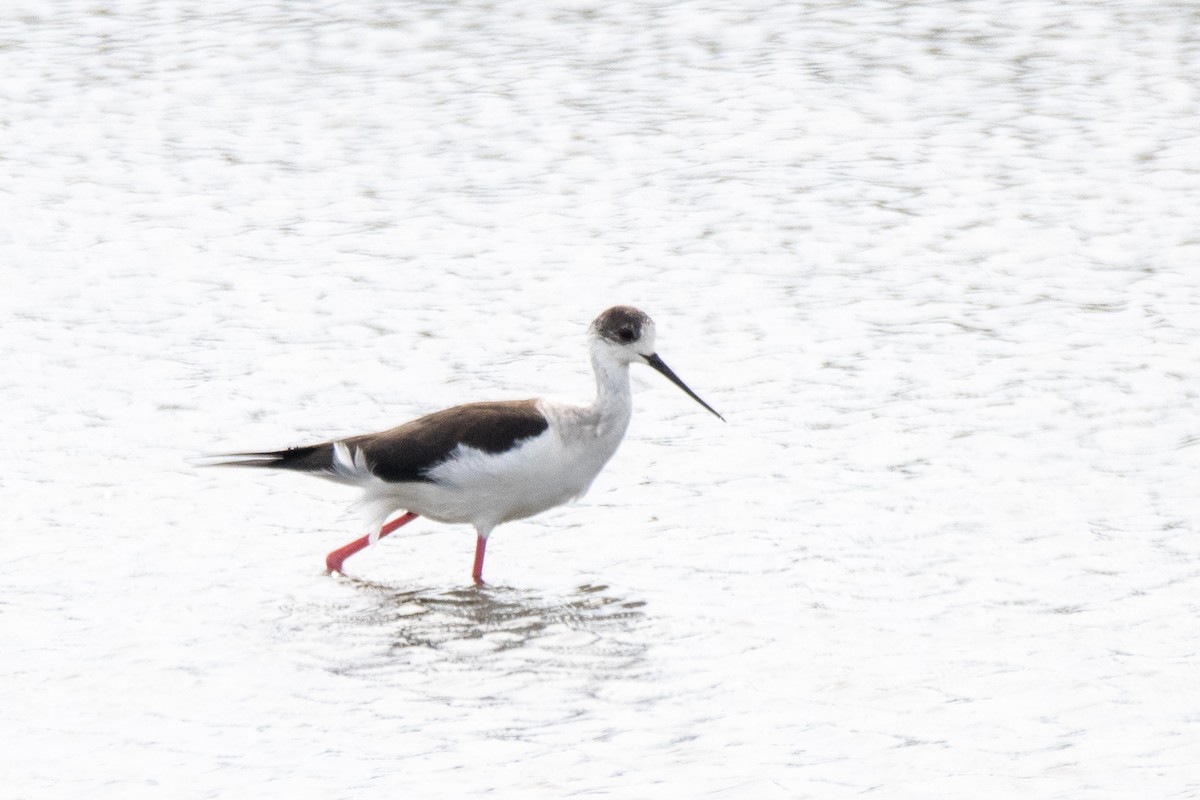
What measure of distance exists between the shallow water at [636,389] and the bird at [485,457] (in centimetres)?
31

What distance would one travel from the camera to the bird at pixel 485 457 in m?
8.05

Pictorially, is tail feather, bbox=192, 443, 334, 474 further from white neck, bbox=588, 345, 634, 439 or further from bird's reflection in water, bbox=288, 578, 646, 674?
white neck, bbox=588, 345, 634, 439

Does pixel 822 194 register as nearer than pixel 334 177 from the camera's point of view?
Yes

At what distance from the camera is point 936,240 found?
12.5m

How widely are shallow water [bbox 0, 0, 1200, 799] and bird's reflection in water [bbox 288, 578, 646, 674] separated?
0.03 metres

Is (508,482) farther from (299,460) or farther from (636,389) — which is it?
(636,389)

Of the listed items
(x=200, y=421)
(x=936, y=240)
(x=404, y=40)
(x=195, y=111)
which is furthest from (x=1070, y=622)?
(x=404, y=40)

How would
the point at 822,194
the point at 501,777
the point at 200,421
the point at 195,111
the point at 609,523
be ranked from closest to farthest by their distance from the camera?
the point at 501,777
the point at 609,523
the point at 200,421
the point at 822,194
the point at 195,111

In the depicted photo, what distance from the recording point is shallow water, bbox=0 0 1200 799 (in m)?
6.70

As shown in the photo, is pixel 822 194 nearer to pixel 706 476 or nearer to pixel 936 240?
pixel 936 240

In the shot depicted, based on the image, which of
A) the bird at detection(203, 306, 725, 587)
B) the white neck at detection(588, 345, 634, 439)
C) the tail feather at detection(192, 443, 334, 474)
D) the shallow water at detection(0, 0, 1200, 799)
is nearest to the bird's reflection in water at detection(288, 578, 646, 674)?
the shallow water at detection(0, 0, 1200, 799)

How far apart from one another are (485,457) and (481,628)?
73cm

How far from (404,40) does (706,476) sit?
9629 mm

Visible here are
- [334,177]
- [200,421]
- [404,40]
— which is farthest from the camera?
Answer: [404,40]
